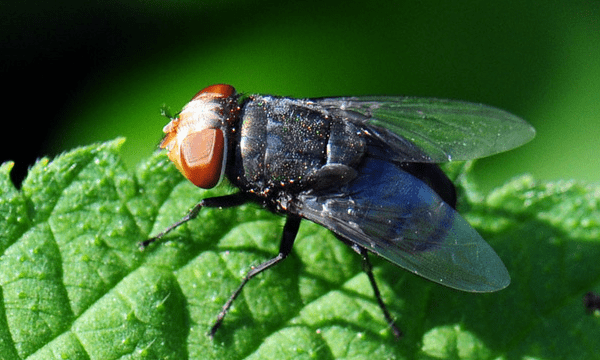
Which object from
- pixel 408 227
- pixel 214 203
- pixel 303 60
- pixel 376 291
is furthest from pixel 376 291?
pixel 303 60

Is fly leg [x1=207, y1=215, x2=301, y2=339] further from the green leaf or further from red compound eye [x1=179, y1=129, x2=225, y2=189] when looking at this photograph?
red compound eye [x1=179, y1=129, x2=225, y2=189]

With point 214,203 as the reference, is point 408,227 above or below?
below

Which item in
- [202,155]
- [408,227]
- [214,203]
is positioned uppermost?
[202,155]

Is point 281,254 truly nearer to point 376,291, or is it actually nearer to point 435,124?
point 376,291

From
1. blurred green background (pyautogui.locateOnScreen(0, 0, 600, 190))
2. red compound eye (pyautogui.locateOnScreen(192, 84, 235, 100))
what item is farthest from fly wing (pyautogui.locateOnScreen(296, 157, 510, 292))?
blurred green background (pyautogui.locateOnScreen(0, 0, 600, 190))

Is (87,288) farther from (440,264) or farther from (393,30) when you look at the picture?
(393,30)

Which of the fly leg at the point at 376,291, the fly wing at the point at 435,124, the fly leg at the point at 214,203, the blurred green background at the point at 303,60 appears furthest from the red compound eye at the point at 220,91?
the blurred green background at the point at 303,60

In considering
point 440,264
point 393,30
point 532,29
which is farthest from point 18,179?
point 532,29
